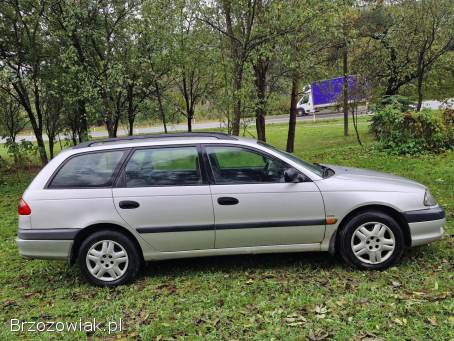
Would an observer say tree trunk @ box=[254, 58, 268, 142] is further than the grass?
Yes

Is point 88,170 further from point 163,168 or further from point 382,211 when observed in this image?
point 382,211

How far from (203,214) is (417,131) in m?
8.22

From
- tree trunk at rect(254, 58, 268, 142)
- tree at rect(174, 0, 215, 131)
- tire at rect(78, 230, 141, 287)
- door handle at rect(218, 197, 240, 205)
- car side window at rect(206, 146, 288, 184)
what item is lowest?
tire at rect(78, 230, 141, 287)

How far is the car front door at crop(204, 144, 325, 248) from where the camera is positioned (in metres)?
4.50

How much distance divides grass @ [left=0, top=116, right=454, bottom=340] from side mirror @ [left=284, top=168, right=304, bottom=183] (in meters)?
Answer: 0.97

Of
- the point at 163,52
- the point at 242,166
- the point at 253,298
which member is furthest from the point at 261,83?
the point at 253,298

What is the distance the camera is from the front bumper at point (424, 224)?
4.49 meters

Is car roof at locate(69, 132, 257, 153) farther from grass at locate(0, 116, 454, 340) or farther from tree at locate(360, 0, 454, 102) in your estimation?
tree at locate(360, 0, 454, 102)

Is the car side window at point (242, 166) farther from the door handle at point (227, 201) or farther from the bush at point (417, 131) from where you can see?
the bush at point (417, 131)

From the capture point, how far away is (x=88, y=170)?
4.63 meters

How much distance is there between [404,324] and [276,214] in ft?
5.10

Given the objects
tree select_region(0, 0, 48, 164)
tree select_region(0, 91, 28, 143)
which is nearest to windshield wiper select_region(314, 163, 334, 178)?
tree select_region(0, 0, 48, 164)

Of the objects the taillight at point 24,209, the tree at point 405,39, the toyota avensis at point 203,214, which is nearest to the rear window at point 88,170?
the toyota avensis at point 203,214

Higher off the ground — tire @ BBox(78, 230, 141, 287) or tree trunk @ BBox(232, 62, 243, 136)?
tree trunk @ BBox(232, 62, 243, 136)
